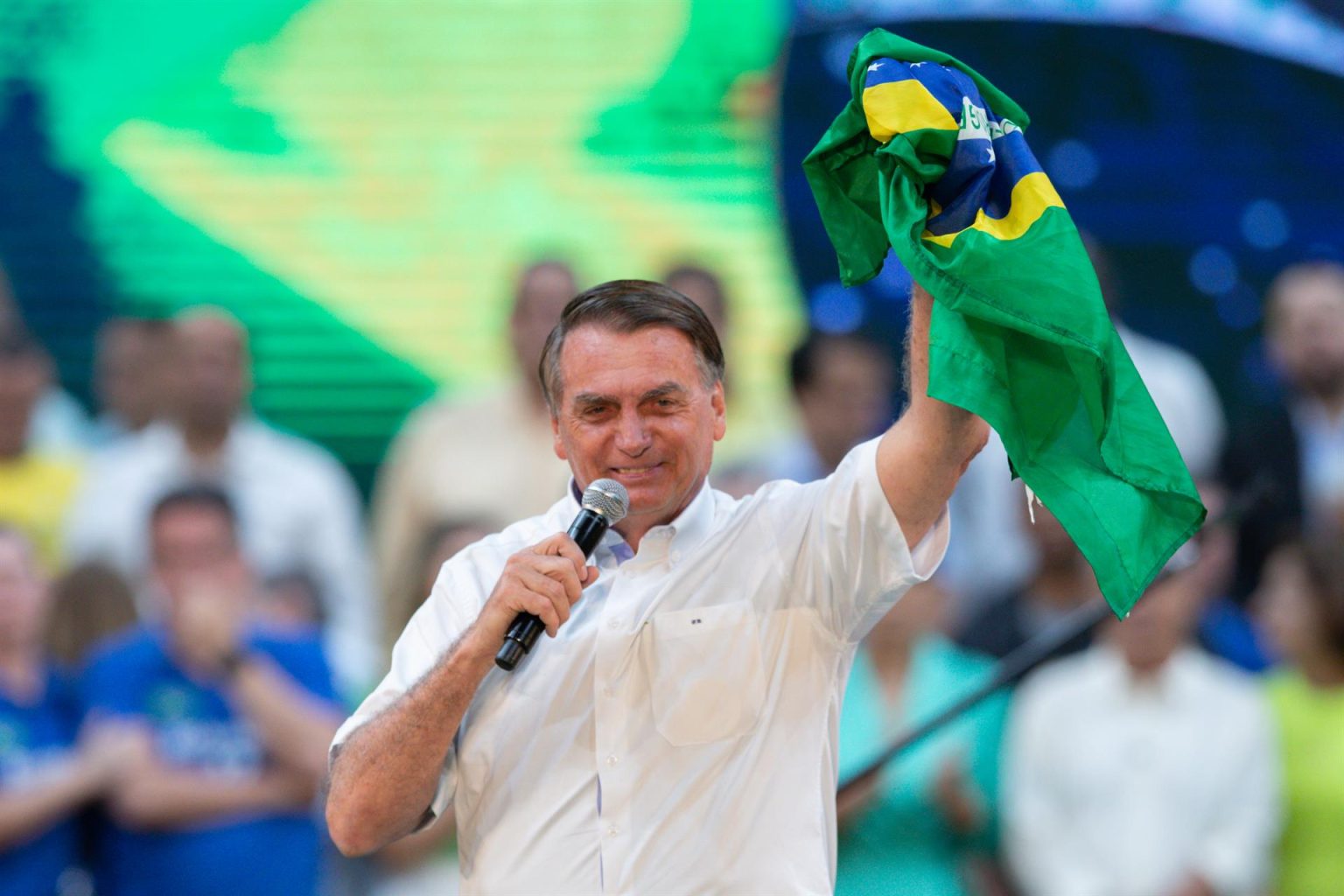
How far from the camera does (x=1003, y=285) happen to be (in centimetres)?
239

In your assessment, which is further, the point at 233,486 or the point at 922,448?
the point at 233,486

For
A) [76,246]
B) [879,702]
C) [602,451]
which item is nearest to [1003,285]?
[602,451]

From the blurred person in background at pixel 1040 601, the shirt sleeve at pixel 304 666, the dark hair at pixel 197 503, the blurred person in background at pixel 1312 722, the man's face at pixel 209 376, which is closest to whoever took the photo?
the blurred person in background at pixel 1312 722

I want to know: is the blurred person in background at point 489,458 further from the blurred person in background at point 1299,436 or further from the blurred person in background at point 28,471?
the blurred person in background at point 1299,436

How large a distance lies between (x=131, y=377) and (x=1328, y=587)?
168 inches

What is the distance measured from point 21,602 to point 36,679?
221 mm

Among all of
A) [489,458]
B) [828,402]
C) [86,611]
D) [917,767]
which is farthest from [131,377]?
[917,767]

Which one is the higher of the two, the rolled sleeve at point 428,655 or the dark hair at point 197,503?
the rolled sleeve at point 428,655

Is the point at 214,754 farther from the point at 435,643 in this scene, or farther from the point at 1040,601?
the point at 435,643

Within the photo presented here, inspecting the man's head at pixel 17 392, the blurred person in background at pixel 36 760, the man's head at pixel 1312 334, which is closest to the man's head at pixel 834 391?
the man's head at pixel 1312 334

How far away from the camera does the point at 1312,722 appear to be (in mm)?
5109

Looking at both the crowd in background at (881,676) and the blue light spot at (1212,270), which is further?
the blue light spot at (1212,270)

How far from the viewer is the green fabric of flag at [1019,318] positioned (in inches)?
94.0

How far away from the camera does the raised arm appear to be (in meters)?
2.41
